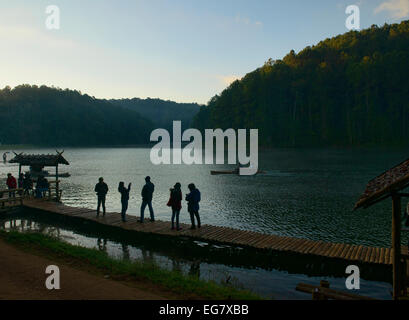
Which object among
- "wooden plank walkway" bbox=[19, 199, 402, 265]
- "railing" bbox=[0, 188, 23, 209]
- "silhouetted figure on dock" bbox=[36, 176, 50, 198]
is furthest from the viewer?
"silhouetted figure on dock" bbox=[36, 176, 50, 198]

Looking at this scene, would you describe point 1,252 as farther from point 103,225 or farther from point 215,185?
point 215,185

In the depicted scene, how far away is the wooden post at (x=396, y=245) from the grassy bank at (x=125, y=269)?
3981mm

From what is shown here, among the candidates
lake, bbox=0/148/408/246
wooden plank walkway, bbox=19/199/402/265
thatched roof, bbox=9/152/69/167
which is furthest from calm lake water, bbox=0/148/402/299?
thatched roof, bbox=9/152/69/167

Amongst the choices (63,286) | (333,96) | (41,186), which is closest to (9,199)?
(41,186)

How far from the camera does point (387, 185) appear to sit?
855cm

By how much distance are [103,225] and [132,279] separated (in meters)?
9.38

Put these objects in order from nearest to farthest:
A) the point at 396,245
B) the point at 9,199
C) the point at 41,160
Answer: the point at 396,245, the point at 9,199, the point at 41,160

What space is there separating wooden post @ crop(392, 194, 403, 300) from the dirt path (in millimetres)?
6396

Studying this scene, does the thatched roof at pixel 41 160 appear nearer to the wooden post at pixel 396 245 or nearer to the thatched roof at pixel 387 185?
the thatched roof at pixel 387 185

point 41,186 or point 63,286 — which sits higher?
point 41,186

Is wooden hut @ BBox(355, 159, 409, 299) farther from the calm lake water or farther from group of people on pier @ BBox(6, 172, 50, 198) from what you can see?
group of people on pier @ BBox(6, 172, 50, 198)

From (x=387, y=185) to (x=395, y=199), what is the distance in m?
0.67

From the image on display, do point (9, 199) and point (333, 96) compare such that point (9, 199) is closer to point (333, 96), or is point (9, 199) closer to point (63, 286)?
point (63, 286)

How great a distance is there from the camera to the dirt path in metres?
8.53
